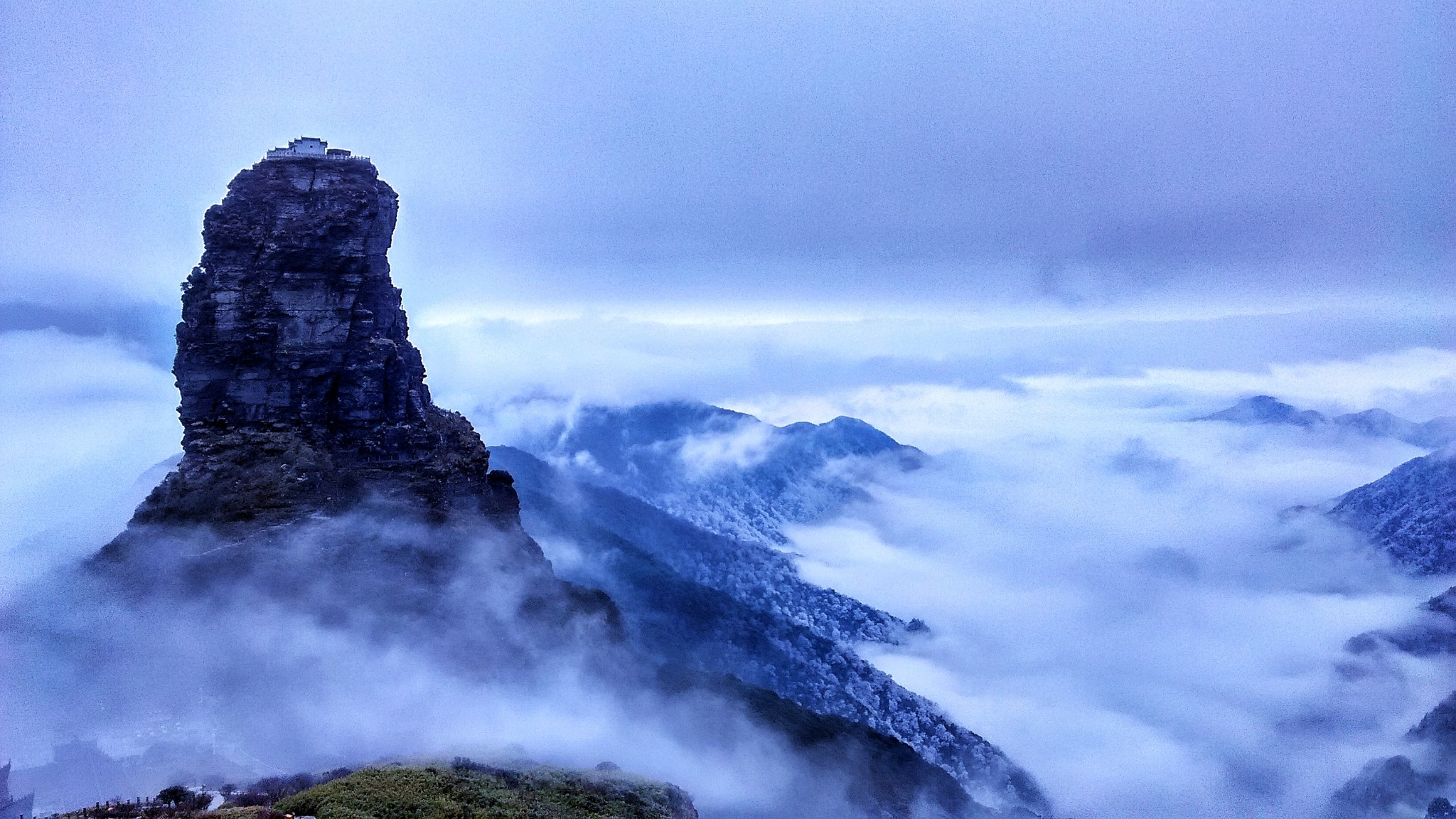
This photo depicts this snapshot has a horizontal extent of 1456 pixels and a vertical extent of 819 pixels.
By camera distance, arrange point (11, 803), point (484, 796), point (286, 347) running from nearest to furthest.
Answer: point (484, 796) → point (11, 803) → point (286, 347)

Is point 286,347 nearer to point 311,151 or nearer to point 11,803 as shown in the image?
point 311,151

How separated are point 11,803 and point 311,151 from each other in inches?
2420

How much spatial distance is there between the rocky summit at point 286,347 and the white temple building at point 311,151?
135 centimetres

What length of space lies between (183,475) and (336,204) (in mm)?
30028

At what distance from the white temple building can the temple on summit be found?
57.6 metres

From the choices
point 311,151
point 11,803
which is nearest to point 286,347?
point 311,151

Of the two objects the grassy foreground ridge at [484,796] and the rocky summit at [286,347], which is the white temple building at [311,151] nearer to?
the rocky summit at [286,347]

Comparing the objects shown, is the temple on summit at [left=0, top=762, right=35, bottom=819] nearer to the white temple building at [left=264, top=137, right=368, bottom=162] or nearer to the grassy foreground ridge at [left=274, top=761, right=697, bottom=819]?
the grassy foreground ridge at [left=274, top=761, right=697, bottom=819]

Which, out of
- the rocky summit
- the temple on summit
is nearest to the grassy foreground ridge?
the temple on summit

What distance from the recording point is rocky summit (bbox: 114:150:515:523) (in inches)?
3204

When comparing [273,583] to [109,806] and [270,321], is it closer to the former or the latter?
[270,321]

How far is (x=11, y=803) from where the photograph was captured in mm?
53156

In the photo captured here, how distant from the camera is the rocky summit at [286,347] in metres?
81.4

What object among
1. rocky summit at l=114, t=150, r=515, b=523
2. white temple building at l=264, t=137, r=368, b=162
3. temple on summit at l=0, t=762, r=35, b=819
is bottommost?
temple on summit at l=0, t=762, r=35, b=819
